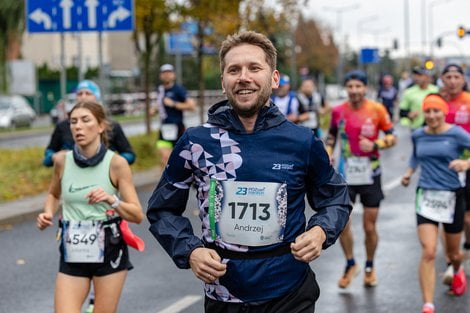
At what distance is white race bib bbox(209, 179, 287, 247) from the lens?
3.89m

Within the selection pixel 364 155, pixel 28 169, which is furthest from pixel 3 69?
pixel 364 155

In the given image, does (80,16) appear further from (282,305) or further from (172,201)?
(282,305)

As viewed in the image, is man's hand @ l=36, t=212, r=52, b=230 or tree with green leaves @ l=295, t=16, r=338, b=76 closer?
man's hand @ l=36, t=212, r=52, b=230

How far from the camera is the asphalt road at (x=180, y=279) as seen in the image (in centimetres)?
784

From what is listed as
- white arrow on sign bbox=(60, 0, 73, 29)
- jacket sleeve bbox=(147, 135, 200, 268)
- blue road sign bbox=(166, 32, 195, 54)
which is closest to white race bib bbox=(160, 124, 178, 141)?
white arrow on sign bbox=(60, 0, 73, 29)

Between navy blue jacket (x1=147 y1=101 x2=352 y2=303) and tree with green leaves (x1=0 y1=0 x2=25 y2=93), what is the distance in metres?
46.2

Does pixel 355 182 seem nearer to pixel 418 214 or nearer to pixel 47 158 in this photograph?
pixel 418 214

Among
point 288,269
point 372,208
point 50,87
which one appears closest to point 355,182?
point 372,208

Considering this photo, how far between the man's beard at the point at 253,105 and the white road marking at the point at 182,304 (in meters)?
4.04

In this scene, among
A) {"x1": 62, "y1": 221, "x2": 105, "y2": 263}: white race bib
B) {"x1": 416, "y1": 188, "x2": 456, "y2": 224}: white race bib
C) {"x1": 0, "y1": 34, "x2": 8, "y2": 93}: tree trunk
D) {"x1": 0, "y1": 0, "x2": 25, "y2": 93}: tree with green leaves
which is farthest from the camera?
{"x1": 0, "y1": 34, "x2": 8, "y2": 93}: tree trunk

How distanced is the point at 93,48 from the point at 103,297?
72.3 metres

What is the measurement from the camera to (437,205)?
7660 mm

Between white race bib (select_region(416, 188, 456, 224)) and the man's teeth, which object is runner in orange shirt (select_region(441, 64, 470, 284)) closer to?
white race bib (select_region(416, 188, 456, 224))

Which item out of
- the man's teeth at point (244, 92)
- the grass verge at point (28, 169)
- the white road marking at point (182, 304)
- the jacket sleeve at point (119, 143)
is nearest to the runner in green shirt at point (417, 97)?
the white road marking at point (182, 304)
